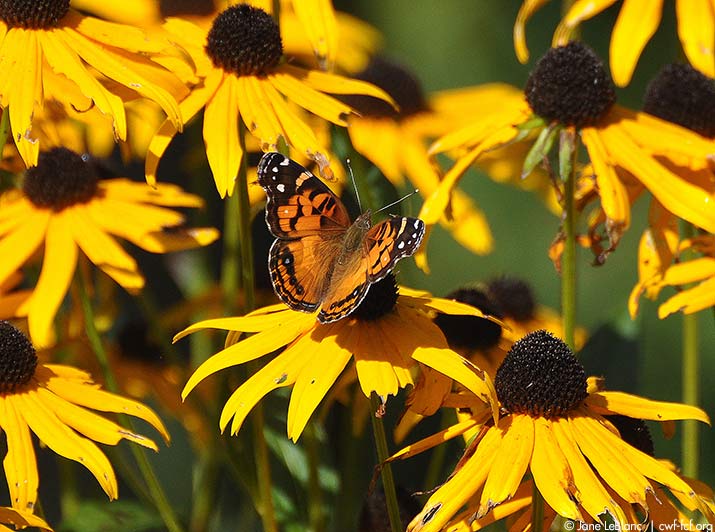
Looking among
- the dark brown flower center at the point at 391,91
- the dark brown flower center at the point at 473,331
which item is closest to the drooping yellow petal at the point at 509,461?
the dark brown flower center at the point at 473,331

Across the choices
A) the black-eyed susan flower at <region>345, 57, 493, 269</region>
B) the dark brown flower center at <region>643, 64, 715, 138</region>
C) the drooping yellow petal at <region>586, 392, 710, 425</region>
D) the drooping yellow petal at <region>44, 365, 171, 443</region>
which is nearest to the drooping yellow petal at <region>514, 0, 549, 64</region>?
the dark brown flower center at <region>643, 64, 715, 138</region>

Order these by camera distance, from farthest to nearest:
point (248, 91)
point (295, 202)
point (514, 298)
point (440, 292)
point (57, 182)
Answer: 1. point (440, 292)
2. point (514, 298)
3. point (57, 182)
4. point (248, 91)
5. point (295, 202)

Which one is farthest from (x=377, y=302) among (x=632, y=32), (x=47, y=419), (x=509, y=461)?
(x=632, y=32)

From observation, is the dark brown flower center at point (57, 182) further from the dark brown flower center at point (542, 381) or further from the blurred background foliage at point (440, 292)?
the dark brown flower center at point (542, 381)

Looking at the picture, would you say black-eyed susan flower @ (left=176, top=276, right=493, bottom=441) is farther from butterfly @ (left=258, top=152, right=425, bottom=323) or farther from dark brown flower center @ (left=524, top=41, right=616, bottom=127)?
dark brown flower center @ (left=524, top=41, right=616, bottom=127)

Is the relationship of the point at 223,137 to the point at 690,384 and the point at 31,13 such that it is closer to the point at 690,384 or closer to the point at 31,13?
the point at 31,13
